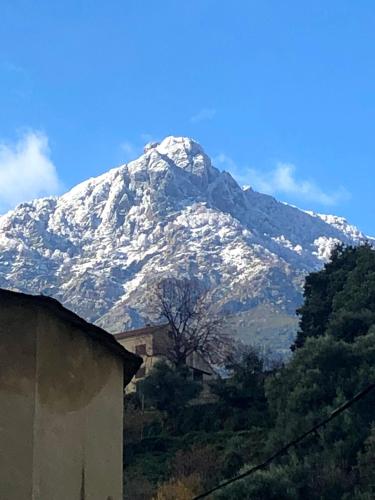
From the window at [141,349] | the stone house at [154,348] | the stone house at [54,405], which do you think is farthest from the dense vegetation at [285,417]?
the stone house at [54,405]

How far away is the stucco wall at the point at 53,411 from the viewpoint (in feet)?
40.7

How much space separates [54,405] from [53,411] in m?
0.08

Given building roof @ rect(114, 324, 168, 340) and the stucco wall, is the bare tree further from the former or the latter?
the stucco wall

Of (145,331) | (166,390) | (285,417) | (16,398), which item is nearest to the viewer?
(16,398)

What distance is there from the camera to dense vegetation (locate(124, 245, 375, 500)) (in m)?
44.3

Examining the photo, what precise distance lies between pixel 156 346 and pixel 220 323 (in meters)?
7.61

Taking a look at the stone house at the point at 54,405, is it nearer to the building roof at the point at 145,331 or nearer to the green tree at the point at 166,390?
the green tree at the point at 166,390

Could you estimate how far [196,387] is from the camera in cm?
6956

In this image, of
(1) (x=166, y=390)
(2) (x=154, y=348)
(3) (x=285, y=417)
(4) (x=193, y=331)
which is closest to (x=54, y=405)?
(3) (x=285, y=417)

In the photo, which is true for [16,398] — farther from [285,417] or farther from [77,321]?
[285,417]

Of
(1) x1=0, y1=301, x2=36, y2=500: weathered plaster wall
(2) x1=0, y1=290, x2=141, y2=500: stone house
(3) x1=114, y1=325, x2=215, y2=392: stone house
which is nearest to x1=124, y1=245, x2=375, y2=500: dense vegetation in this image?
(3) x1=114, y1=325, x2=215, y2=392: stone house

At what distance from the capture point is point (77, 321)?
13305 mm

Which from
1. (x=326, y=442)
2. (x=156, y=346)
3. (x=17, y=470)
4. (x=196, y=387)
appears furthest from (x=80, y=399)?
(x=156, y=346)

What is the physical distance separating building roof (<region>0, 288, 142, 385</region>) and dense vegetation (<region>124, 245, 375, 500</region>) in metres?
28.6
